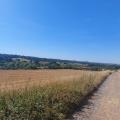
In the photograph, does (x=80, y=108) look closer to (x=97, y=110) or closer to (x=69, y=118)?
(x=97, y=110)

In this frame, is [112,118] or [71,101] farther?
[71,101]

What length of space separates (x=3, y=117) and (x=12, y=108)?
777 millimetres

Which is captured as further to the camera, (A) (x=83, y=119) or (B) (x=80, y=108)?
(B) (x=80, y=108)

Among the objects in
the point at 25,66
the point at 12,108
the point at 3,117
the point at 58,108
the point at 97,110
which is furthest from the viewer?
the point at 25,66

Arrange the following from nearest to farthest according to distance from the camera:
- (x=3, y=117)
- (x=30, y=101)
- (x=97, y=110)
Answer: (x=3, y=117) → (x=30, y=101) → (x=97, y=110)

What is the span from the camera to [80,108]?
43.5ft

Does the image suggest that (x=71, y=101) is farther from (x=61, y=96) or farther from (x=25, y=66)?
(x=25, y=66)

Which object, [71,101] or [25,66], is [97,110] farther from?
[25,66]

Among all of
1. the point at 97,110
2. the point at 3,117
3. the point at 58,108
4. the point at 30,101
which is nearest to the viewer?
the point at 3,117

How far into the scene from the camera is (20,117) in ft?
27.8

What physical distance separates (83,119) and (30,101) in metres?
2.02

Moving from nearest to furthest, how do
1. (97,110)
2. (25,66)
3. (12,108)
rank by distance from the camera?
1. (12,108)
2. (97,110)
3. (25,66)

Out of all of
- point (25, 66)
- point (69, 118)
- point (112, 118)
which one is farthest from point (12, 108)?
point (25, 66)

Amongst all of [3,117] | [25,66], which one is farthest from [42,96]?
[25,66]
